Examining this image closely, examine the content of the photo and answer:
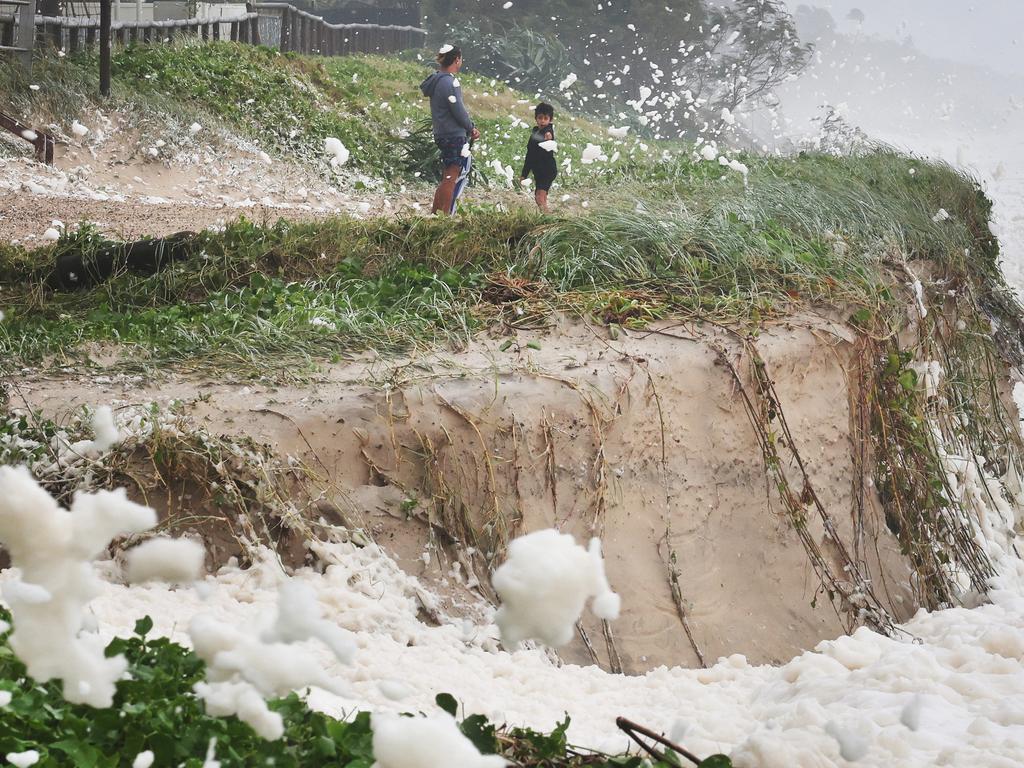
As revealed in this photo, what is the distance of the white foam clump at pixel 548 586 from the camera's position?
1.46 m

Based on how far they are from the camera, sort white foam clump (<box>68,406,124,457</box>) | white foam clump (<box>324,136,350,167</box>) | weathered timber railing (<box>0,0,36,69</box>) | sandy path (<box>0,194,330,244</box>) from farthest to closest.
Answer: white foam clump (<box>324,136,350,167</box>), weathered timber railing (<box>0,0,36,69</box>), sandy path (<box>0,194,330,244</box>), white foam clump (<box>68,406,124,457</box>)

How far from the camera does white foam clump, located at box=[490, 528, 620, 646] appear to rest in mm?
1464

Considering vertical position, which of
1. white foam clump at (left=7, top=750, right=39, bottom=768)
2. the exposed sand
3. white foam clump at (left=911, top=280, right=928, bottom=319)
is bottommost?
the exposed sand

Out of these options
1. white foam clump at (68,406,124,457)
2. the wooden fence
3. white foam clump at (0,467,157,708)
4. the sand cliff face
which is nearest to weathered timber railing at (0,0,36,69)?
the wooden fence

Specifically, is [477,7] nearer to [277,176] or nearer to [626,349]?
[277,176]

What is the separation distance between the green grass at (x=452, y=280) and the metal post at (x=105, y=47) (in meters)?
5.10

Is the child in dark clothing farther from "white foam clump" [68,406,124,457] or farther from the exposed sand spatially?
"white foam clump" [68,406,124,457]

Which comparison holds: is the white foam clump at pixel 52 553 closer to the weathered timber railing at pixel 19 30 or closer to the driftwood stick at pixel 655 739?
the driftwood stick at pixel 655 739

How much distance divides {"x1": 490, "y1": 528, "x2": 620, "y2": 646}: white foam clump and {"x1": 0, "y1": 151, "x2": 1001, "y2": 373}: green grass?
2.62 meters

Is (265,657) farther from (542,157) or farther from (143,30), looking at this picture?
(143,30)

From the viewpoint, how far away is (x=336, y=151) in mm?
10898

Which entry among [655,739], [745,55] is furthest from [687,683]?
[745,55]

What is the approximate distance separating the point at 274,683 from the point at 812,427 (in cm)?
350

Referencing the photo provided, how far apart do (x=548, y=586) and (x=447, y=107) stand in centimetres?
616
